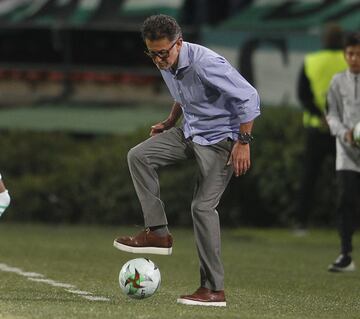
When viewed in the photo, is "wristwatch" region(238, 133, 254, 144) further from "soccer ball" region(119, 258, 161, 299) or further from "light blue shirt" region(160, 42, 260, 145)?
"soccer ball" region(119, 258, 161, 299)

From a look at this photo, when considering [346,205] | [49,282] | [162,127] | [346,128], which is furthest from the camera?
[346,205]

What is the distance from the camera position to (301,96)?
1606cm

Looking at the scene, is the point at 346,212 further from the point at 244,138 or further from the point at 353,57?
the point at 244,138

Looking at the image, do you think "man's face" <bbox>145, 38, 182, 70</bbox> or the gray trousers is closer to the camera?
"man's face" <bbox>145, 38, 182, 70</bbox>

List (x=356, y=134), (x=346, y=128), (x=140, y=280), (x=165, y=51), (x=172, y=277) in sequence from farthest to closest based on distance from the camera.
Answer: (x=346, y=128) < (x=356, y=134) < (x=172, y=277) < (x=140, y=280) < (x=165, y=51)

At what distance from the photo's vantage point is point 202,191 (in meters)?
9.54

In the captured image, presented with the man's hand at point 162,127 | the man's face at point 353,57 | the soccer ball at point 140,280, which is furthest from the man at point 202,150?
the man's face at point 353,57

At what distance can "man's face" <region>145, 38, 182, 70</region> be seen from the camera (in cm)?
925

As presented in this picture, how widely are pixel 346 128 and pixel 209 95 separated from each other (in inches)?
136

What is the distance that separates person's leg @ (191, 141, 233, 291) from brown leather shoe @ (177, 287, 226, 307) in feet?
0.12

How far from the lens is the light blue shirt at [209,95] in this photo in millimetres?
9336

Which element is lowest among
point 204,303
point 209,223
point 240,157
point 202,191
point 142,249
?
point 204,303

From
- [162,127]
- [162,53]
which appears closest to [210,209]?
[162,127]

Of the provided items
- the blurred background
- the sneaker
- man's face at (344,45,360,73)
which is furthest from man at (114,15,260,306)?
the blurred background
